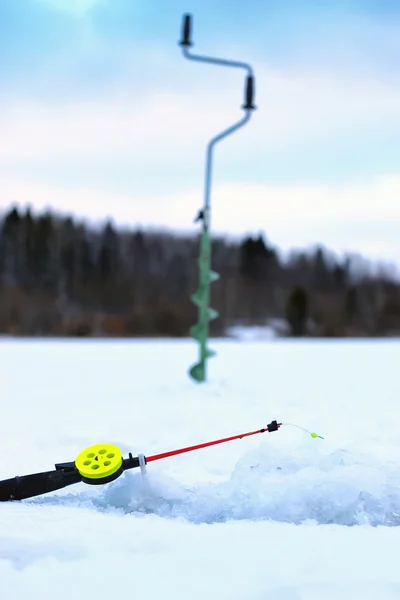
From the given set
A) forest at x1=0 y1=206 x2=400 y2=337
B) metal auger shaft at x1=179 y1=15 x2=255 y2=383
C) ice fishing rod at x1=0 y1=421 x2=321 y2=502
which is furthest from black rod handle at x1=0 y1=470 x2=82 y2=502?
forest at x1=0 y1=206 x2=400 y2=337

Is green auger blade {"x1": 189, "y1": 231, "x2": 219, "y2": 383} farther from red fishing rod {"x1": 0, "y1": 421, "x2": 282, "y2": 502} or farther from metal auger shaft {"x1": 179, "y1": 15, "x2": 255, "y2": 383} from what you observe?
red fishing rod {"x1": 0, "y1": 421, "x2": 282, "y2": 502}

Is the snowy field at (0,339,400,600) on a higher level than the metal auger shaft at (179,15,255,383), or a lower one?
lower

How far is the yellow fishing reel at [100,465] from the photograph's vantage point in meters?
3.00

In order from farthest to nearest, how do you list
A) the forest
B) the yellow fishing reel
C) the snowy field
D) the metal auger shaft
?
the forest, the metal auger shaft, the yellow fishing reel, the snowy field

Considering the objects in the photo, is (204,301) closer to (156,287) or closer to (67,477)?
(67,477)

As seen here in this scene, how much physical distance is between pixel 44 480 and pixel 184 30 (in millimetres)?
6236

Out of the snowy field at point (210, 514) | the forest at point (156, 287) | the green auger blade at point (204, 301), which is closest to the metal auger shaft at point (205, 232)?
the green auger blade at point (204, 301)

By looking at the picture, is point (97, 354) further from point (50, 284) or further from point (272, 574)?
point (50, 284)

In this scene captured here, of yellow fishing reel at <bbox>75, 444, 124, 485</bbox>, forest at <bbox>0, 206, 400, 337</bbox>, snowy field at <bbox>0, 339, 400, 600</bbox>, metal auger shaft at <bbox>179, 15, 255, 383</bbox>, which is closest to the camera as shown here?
snowy field at <bbox>0, 339, 400, 600</bbox>

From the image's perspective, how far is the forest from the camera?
31.3 metres

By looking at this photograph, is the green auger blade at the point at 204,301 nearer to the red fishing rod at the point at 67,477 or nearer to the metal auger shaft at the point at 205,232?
the metal auger shaft at the point at 205,232

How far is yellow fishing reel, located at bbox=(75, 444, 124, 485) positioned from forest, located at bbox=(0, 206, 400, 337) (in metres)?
25.6

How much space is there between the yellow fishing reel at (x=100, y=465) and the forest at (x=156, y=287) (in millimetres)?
25637

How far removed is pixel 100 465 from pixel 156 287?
1362 inches
